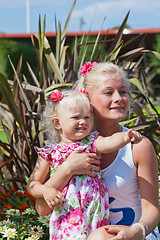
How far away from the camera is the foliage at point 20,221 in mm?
2350

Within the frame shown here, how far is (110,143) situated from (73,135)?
0.70 feet

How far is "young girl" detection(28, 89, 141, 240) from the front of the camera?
1.71 meters

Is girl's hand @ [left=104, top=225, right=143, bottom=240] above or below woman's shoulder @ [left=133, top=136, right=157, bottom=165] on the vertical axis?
below

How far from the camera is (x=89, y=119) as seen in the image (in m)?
1.86

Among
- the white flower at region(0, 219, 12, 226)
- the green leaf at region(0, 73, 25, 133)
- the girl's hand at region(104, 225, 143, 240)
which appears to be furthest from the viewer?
the green leaf at region(0, 73, 25, 133)

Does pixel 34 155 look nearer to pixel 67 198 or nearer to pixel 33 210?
pixel 33 210

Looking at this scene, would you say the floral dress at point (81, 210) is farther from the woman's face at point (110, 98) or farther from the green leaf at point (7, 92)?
the green leaf at point (7, 92)

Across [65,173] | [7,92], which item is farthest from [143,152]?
[7,92]

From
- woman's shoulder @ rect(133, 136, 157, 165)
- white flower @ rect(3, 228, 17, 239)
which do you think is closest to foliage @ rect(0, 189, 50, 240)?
white flower @ rect(3, 228, 17, 239)

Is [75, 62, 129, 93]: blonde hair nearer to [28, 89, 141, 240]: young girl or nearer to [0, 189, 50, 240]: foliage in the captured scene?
[28, 89, 141, 240]: young girl

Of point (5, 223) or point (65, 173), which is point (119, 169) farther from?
point (5, 223)

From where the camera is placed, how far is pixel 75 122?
1831mm

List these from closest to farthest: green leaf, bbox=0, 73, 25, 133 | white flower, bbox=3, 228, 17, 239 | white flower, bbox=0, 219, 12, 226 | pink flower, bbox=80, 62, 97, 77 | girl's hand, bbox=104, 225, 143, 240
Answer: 1. girl's hand, bbox=104, 225, 143, 240
2. pink flower, bbox=80, 62, 97, 77
3. white flower, bbox=3, 228, 17, 239
4. white flower, bbox=0, 219, 12, 226
5. green leaf, bbox=0, 73, 25, 133

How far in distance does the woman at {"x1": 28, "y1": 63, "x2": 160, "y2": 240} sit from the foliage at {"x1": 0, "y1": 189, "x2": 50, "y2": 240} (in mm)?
566
